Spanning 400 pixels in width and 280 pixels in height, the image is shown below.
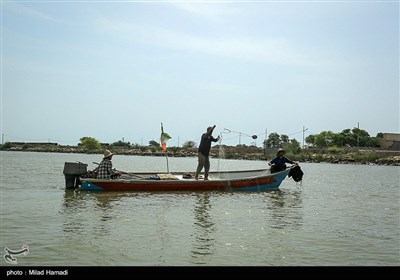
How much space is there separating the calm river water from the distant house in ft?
347

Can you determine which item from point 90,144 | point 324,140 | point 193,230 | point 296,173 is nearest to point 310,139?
point 324,140

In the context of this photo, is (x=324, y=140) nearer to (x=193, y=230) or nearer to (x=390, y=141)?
(x=390, y=141)

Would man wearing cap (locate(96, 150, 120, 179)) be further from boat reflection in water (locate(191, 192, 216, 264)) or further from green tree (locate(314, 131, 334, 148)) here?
green tree (locate(314, 131, 334, 148))

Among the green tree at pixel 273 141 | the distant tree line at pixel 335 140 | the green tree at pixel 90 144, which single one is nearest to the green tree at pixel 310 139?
the distant tree line at pixel 335 140

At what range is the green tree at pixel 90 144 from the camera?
135m

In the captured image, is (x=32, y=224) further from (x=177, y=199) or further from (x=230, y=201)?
(x=230, y=201)

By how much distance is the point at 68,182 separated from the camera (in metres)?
17.7

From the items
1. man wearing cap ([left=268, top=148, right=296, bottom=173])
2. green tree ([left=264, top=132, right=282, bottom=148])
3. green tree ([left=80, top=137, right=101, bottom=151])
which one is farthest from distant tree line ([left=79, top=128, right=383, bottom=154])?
man wearing cap ([left=268, top=148, right=296, bottom=173])

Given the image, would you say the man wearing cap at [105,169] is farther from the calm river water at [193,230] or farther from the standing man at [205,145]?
the standing man at [205,145]

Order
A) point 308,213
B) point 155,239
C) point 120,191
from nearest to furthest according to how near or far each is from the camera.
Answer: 1. point 155,239
2. point 308,213
3. point 120,191

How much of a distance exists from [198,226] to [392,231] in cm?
517

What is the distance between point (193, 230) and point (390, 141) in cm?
12160

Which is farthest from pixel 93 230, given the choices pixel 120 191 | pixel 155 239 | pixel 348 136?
pixel 348 136

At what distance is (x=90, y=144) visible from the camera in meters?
137
